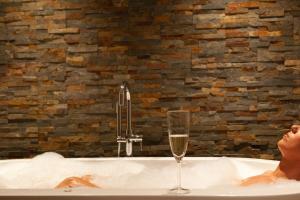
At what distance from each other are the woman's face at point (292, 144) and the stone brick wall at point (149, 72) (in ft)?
4.10

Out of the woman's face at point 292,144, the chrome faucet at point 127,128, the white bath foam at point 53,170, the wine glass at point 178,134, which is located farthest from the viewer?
the chrome faucet at point 127,128

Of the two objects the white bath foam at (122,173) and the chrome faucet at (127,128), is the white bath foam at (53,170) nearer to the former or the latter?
the white bath foam at (122,173)

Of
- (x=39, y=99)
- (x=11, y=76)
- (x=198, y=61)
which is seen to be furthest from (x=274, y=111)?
(x=11, y=76)

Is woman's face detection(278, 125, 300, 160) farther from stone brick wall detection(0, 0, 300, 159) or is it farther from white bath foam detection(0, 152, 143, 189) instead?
stone brick wall detection(0, 0, 300, 159)

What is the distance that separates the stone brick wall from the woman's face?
1.25m

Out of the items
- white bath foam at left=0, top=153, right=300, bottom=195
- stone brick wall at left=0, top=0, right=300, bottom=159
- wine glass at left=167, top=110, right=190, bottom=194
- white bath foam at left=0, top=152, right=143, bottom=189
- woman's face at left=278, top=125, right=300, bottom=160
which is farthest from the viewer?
stone brick wall at left=0, top=0, right=300, bottom=159

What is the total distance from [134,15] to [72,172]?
4.22 ft

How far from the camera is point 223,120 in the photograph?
136 inches

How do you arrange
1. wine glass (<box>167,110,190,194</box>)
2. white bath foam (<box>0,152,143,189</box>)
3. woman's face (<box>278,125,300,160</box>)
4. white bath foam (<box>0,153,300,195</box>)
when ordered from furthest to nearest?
1. white bath foam (<box>0,152,143,189</box>)
2. white bath foam (<box>0,153,300,195</box>)
3. woman's face (<box>278,125,300,160</box>)
4. wine glass (<box>167,110,190,194</box>)

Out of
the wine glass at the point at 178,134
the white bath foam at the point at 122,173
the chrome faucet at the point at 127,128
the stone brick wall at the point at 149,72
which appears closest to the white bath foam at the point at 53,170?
the white bath foam at the point at 122,173

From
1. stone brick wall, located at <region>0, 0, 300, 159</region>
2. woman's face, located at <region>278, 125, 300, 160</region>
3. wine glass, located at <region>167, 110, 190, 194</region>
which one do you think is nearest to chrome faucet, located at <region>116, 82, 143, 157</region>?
stone brick wall, located at <region>0, 0, 300, 159</region>

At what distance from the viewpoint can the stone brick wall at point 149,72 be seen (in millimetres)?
3428

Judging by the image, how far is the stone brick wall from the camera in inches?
135

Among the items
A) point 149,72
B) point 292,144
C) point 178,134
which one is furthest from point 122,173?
point 178,134
